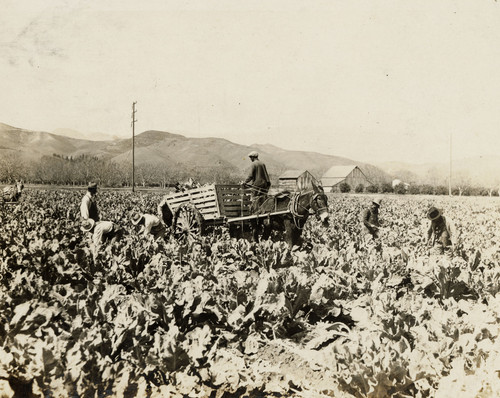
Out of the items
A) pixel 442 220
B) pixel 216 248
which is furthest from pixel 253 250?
pixel 442 220

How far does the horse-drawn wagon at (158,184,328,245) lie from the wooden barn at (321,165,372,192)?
23.7 inches

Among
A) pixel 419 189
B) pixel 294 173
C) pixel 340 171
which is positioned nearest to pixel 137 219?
pixel 294 173

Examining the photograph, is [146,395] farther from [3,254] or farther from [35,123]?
[35,123]

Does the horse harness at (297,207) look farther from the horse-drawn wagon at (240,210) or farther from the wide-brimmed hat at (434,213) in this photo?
the wide-brimmed hat at (434,213)

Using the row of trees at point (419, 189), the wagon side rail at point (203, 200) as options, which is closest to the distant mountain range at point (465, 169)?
the row of trees at point (419, 189)

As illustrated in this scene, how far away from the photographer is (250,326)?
3848 mm

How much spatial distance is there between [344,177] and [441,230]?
2.20m

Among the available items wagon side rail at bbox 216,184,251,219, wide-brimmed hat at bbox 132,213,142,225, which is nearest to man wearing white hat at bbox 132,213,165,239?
wide-brimmed hat at bbox 132,213,142,225

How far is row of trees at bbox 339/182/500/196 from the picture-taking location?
A: 6.73 meters

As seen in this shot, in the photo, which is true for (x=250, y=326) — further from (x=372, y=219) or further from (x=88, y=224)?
(x=372, y=219)

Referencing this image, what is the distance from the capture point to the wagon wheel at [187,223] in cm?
795

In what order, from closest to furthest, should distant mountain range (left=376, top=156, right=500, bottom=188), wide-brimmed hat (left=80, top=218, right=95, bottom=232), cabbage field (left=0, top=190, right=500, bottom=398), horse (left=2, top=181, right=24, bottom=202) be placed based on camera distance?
cabbage field (left=0, top=190, right=500, bottom=398)
distant mountain range (left=376, top=156, right=500, bottom=188)
horse (left=2, top=181, right=24, bottom=202)
wide-brimmed hat (left=80, top=218, right=95, bottom=232)

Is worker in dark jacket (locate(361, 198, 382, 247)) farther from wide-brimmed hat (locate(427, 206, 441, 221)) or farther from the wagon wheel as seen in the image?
the wagon wheel

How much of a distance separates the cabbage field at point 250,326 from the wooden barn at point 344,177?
202 cm
